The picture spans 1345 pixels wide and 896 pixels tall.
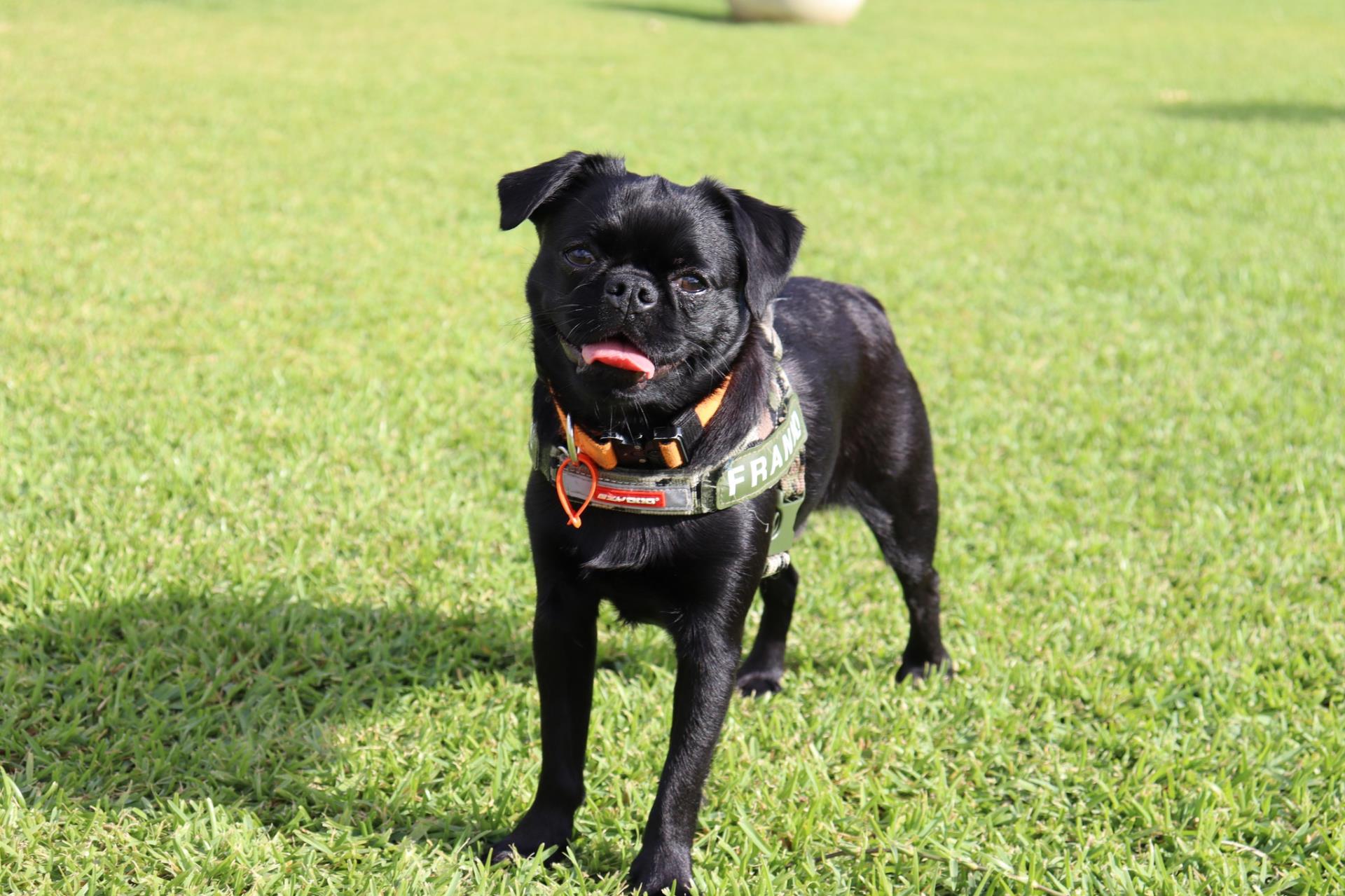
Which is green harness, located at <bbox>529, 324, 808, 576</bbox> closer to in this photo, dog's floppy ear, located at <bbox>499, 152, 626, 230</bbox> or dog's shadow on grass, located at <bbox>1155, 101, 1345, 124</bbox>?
dog's floppy ear, located at <bbox>499, 152, 626, 230</bbox>

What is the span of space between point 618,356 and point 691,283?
11.6 inches

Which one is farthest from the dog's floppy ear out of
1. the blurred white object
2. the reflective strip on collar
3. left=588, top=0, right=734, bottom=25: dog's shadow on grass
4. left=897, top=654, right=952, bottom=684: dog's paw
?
the blurred white object

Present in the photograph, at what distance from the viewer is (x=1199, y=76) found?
1816 cm

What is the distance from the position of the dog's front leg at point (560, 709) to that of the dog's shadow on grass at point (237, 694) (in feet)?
0.65

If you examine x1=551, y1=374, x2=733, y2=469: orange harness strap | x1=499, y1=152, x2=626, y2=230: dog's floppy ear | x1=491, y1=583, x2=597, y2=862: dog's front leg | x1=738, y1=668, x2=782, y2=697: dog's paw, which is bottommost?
x1=738, y1=668, x2=782, y2=697: dog's paw

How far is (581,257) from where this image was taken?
269cm

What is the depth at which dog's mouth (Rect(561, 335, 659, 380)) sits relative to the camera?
253 centimetres

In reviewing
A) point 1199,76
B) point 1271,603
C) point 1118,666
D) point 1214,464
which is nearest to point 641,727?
point 1118,666

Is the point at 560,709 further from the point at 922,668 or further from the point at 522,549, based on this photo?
the point at 522,549

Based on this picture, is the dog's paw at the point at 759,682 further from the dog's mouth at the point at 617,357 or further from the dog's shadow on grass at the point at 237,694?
the dog's mouth at the point at 617,357

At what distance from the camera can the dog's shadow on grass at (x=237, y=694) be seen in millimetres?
3176

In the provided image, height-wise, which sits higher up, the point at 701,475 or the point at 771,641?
the point at 701,475

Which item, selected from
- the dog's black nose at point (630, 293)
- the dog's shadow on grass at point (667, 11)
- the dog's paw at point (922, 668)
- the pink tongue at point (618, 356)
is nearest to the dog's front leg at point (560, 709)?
the pink tongue at point (618, 356)

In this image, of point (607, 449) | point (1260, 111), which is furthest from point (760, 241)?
point (1260, 111)
